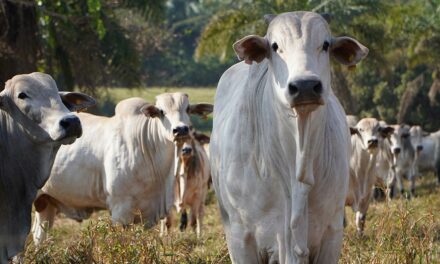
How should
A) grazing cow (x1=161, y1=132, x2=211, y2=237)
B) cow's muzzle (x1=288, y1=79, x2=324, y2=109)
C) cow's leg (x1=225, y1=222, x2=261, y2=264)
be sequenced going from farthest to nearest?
grazing cow (x1=161, y1=132, x2=211, y2=237), cow's leg (x1=225, y1=222, x2=261, y2=264), cow's muzzle (x1=288, y1=79, x2=324, y2=109)

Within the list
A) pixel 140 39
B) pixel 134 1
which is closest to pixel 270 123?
pixel 134 1

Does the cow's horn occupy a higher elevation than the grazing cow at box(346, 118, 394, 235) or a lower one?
higher

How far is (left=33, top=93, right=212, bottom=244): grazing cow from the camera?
34.1 feet

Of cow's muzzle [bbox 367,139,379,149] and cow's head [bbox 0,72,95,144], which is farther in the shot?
cow's muzzle [bbox 367,139,379,149]

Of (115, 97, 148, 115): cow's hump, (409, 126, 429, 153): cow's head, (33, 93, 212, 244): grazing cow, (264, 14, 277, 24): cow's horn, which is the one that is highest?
(264, 14, 277, 24): cow's horn

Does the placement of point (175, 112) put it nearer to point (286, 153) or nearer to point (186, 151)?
point (186, 151)

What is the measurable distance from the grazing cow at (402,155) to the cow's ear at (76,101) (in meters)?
13.8

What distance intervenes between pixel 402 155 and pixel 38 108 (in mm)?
18179

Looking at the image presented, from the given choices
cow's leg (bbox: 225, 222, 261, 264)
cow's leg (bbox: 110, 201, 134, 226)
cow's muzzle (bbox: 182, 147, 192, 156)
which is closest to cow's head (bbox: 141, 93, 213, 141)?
cow's leg (bbox: 110, 201, 134, 226)

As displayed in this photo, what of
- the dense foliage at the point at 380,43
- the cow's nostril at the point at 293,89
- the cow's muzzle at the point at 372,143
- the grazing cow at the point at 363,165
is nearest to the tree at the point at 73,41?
the dense foliage at the point at 380,43

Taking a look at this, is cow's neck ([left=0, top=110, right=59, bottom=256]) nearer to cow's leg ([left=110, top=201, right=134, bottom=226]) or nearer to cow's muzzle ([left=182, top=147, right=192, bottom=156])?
cow's leg ([left=110, top=201, right=134, bottom=226])

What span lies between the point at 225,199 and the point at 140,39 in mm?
27145

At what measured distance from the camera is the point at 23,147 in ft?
22.3

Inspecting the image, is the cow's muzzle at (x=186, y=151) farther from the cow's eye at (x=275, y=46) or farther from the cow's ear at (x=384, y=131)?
the cow's eye at (x=275, y=46)
